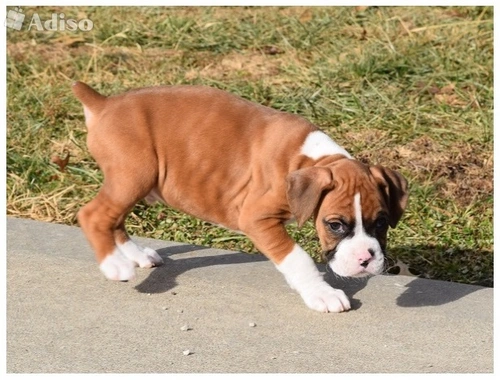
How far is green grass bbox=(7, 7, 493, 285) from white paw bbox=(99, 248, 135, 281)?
3.96 feet

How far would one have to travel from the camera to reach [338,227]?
5.07 m

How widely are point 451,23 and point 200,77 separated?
2.43m

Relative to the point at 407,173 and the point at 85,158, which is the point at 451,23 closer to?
the point at 407,173

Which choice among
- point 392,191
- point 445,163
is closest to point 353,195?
point 392,191

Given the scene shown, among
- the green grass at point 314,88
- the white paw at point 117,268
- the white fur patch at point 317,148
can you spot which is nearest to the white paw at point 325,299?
the white fur patch at point 317,148

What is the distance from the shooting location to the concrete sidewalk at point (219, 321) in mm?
4824

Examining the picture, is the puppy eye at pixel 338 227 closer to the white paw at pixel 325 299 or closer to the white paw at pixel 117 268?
the white paw at pixel 325 299

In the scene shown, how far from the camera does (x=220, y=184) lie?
18.4 ft

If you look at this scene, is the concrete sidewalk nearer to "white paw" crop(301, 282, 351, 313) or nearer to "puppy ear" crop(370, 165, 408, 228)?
"white paw" crop(301, 282, 351, 313)

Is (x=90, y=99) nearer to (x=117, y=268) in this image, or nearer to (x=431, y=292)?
(x=117, y=268)

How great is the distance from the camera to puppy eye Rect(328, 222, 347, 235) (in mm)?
5055

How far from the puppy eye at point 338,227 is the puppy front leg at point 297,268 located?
11.9 inches
